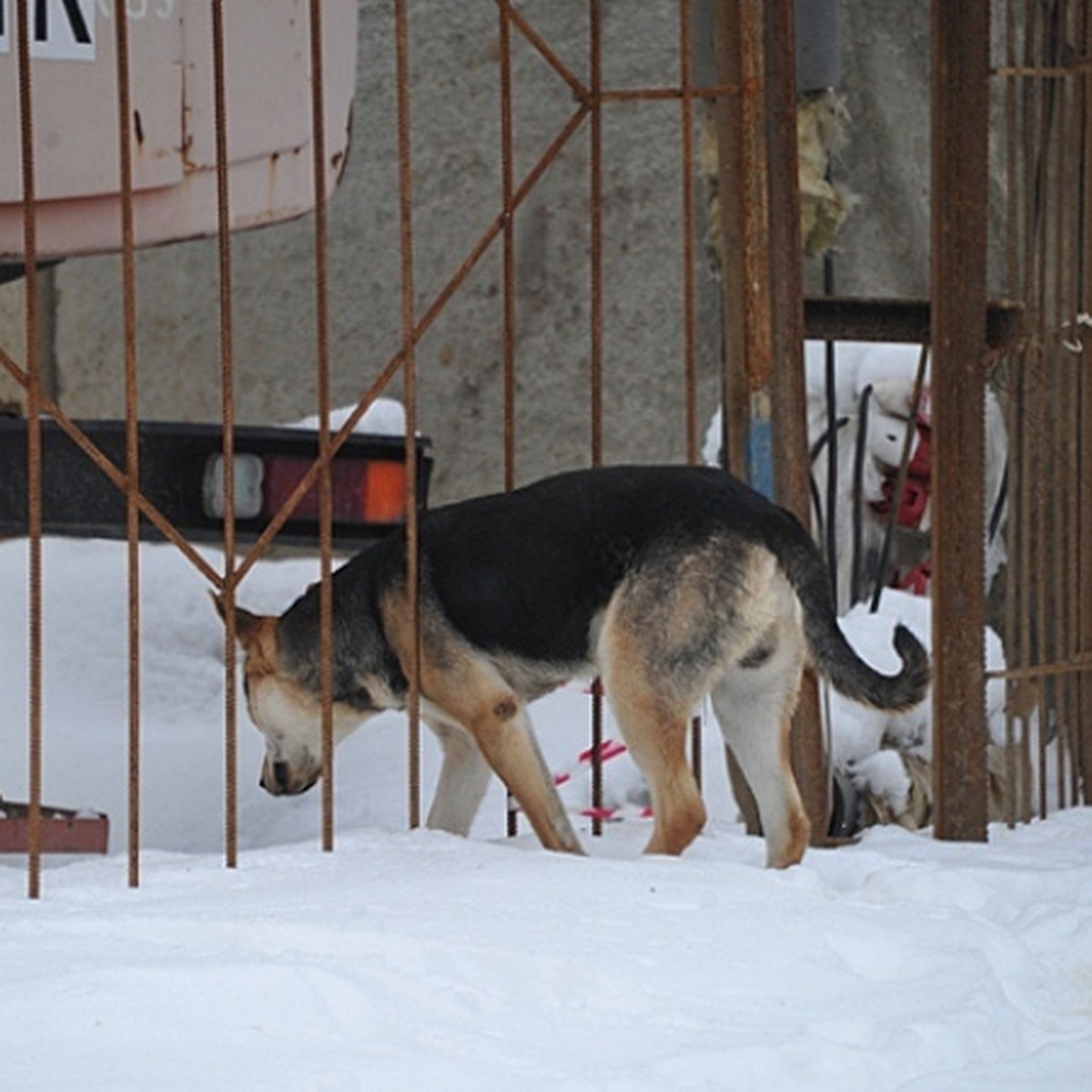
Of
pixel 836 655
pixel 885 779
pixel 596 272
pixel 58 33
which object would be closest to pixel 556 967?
pixel 836 655

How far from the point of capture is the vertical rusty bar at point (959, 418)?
6699 mm

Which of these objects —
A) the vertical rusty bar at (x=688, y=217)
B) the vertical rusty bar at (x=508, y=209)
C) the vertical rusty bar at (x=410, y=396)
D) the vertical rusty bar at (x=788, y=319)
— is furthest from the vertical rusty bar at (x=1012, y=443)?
the vertical rusty bar at (x=410, y=396)

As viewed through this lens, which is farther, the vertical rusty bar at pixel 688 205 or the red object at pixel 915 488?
the red object at pixel 915 488

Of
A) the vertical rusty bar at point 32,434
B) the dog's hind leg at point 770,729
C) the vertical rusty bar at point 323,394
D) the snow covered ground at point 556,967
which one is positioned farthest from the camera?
the dog's hind leg at point 770,729

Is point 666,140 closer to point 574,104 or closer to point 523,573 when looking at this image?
point 574,104

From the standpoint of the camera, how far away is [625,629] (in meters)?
5.77

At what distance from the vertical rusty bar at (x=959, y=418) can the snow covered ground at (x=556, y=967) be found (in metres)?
0.21

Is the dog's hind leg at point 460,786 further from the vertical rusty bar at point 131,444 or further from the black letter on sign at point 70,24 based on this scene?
the black letter on sign at point 70,24

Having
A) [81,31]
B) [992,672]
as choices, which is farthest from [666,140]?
[81,31]

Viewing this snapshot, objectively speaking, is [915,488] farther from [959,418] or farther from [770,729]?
[770,729]

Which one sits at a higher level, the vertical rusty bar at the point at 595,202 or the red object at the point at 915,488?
the vertical rusty bar at the point at 595,202

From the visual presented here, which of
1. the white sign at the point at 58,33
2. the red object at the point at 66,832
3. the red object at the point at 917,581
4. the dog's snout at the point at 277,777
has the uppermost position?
the white sign at the point at 58,33

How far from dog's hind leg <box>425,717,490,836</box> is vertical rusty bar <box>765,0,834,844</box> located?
0.81 m

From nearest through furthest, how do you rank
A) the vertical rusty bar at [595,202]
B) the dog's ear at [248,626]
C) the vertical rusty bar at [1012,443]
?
the vertical rusty bar at [595,202] → the dog's ear at [248,626] → the vertical rusty bar at [1012,443]
